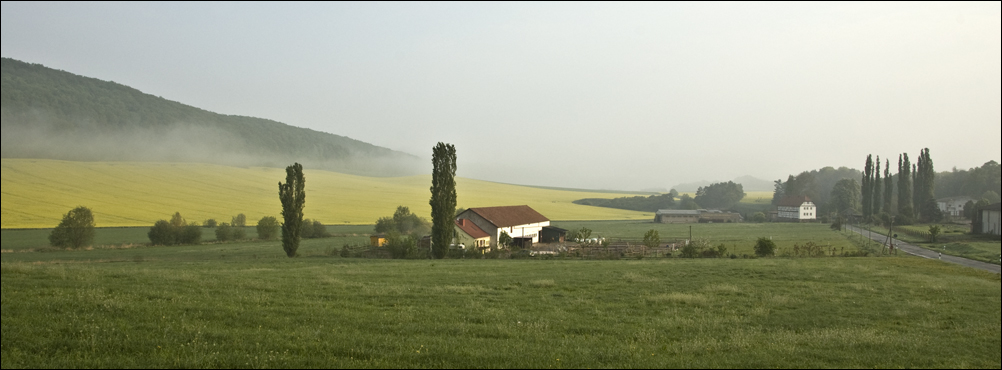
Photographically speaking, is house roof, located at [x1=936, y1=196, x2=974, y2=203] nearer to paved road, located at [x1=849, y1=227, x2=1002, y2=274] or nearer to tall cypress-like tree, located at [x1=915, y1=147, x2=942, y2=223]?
tall cypress-like tree, located at [x1=915, y1=147, x2=942, y2=223]

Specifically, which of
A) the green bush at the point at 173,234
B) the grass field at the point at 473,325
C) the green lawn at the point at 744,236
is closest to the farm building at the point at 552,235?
the green lawn at the point at 744,236

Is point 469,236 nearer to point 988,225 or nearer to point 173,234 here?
point 173,234

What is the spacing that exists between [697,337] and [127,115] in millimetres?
28722

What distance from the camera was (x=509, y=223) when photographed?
57.5 metres

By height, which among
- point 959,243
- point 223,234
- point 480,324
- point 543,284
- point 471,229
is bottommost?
point 223,234

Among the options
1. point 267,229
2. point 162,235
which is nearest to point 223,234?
point 267,229

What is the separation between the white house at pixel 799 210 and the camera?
104 m

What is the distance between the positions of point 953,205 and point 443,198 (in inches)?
1295

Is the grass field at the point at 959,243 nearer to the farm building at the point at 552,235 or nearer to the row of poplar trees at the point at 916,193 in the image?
the row of poplar trees at the point at 916,193

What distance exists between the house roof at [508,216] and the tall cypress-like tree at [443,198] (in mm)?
12613

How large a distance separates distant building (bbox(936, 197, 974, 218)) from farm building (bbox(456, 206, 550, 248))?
3644 centimetres

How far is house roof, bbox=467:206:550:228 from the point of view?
56287mm

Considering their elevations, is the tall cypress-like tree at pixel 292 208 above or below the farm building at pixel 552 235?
above

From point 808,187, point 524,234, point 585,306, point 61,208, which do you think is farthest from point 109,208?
point 808,187
